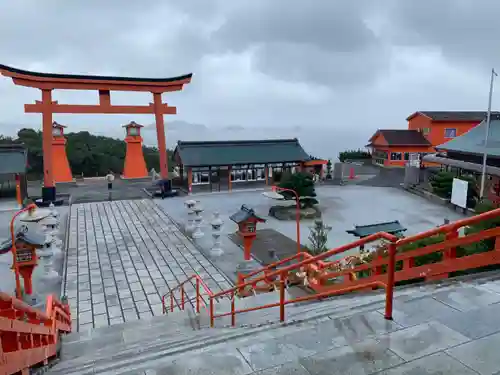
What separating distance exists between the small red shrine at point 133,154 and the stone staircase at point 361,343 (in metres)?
29.0

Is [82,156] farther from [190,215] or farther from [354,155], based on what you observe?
[354,155]

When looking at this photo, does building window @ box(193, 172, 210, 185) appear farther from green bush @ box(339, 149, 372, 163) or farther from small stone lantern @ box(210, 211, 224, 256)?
green bush @ box(339, 149, 372, 163)

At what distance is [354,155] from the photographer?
42.8m

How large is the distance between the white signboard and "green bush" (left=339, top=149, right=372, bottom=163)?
20.0m

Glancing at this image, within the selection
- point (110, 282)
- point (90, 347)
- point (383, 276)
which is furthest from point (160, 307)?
point (383, 276)

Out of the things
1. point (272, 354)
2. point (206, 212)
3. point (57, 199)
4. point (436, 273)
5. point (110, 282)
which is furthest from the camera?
point (57, 199)

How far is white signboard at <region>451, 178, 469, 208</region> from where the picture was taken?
2156cm

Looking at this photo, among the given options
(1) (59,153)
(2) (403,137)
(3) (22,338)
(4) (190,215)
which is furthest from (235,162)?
(3) (22,338)

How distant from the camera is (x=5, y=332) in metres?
3.52

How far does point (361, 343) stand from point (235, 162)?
2555cm

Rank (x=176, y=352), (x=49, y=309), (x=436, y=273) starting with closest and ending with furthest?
(x=176, y=352) < (x=436, y=273) < (x=49, y=309)

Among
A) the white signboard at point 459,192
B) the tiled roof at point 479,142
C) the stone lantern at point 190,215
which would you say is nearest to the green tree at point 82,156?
the stone lantern at point 190,215

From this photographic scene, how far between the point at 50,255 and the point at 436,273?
1184cm

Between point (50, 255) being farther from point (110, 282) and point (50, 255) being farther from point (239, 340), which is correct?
point (239, 340)
